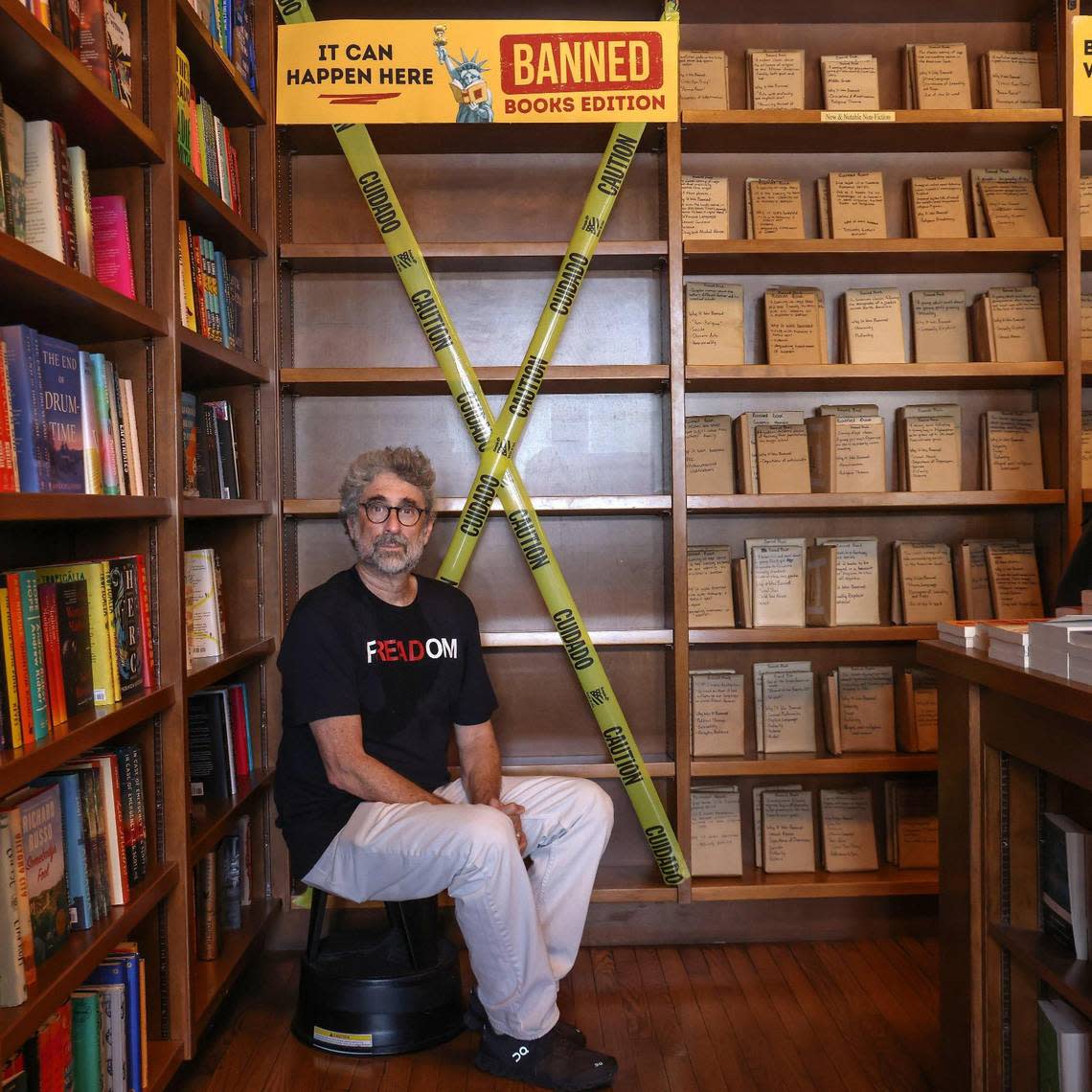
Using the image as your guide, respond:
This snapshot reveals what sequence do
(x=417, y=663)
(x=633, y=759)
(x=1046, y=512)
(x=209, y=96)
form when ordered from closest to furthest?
(x=417, y=663) → (x=209, y=96) → (x=633, y=759) → (x=1046, y=512)

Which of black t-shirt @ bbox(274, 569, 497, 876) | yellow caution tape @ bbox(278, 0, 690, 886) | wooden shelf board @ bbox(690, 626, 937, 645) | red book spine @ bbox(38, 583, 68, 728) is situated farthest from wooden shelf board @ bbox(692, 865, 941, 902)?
red book spine @ bbox(38, 583, 68, 728)

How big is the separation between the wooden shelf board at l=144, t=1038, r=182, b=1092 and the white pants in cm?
41

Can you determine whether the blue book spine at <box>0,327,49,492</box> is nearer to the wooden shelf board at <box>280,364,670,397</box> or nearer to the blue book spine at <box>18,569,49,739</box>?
the blue book spine at <box>18,569,49,739</box>

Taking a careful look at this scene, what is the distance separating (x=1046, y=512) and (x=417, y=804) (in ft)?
6.88

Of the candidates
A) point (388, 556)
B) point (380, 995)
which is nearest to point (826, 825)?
point (380, 995)

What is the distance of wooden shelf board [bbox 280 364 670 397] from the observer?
3061mm

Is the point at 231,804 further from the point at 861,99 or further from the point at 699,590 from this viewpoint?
the point at 861,99

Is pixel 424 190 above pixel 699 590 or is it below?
Answer: above

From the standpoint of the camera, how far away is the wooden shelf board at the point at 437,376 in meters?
3.06

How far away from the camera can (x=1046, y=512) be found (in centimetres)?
329

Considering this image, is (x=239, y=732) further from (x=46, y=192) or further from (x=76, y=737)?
(x=46, y=192)

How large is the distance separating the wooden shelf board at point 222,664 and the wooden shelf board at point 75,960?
1.24 feet

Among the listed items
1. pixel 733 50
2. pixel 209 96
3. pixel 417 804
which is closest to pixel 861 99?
pixel 733 50

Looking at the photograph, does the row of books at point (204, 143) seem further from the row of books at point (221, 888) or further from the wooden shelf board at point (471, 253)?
the row of books at point (221, 888)
